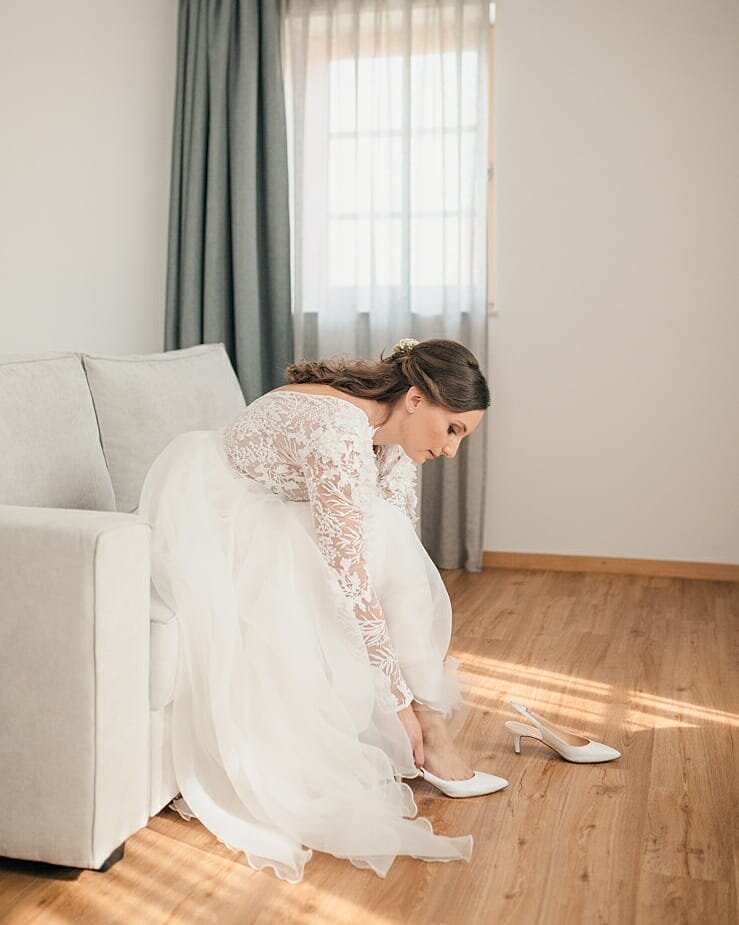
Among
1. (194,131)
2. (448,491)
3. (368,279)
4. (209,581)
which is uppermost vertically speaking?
(194,131)

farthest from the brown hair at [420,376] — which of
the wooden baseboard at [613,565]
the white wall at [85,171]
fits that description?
the wooden baseboard at [613,565]

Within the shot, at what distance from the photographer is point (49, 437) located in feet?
7.59

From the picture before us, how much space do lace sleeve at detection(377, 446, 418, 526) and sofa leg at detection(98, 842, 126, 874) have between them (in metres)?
0.92

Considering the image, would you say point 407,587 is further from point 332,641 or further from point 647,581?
point 647,581

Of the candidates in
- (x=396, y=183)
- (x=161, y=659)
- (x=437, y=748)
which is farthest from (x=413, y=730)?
(x=396, y=183)

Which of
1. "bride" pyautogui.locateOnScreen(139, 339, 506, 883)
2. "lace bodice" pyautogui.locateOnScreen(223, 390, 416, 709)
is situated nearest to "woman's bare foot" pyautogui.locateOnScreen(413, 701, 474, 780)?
"bride" pyautogui.locateOnScreen(139, 339, 506, 883)

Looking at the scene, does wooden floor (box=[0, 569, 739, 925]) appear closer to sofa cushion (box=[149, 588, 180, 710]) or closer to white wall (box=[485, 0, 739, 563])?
sofa cushion (box=[149, 588, 180, 710])

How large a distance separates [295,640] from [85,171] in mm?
2341

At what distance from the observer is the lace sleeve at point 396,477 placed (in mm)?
2367

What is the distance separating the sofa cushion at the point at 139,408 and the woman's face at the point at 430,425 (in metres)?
0.75

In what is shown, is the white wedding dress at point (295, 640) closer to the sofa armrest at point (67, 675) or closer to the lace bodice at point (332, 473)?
the lace bodice at point (332, 473)

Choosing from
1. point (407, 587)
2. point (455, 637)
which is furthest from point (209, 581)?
point (455, 637)

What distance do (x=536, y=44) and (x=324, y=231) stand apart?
3.57ft

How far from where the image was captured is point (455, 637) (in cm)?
325
